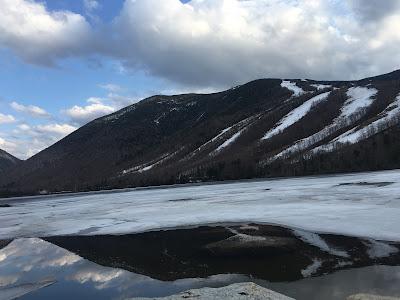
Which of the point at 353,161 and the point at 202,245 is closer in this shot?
the point at 202,245

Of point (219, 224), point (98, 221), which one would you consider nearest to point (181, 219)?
point (219, 224)

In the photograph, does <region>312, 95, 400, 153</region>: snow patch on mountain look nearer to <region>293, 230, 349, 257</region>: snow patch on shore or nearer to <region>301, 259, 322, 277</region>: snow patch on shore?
<region>293, 230, 349, 257</region>: snow patch on shore

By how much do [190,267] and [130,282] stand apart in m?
2.45

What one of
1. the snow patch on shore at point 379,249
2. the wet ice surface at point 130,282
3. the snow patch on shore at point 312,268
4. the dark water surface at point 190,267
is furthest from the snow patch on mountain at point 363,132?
the wet ice surface at point 130,282

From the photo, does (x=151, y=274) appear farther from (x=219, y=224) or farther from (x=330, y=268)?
(x=219, y=224)

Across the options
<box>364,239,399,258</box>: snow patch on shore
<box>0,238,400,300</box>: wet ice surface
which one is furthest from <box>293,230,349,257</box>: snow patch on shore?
<box>0,238,400,300</box>: wet ice surface

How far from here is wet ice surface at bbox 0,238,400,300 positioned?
1350cm

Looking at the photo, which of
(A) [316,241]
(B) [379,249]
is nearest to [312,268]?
(B) [379,249]

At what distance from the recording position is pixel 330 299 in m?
12.6

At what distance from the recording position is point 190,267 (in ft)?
57.8

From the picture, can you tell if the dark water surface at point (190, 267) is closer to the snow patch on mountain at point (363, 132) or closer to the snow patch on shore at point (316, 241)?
the snow patch on shore at point (316, 241)

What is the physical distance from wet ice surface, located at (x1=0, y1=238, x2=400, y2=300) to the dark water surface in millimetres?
26

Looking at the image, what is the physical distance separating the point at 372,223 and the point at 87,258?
512 inches

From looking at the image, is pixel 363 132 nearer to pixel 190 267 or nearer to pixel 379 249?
pixel 379 249
